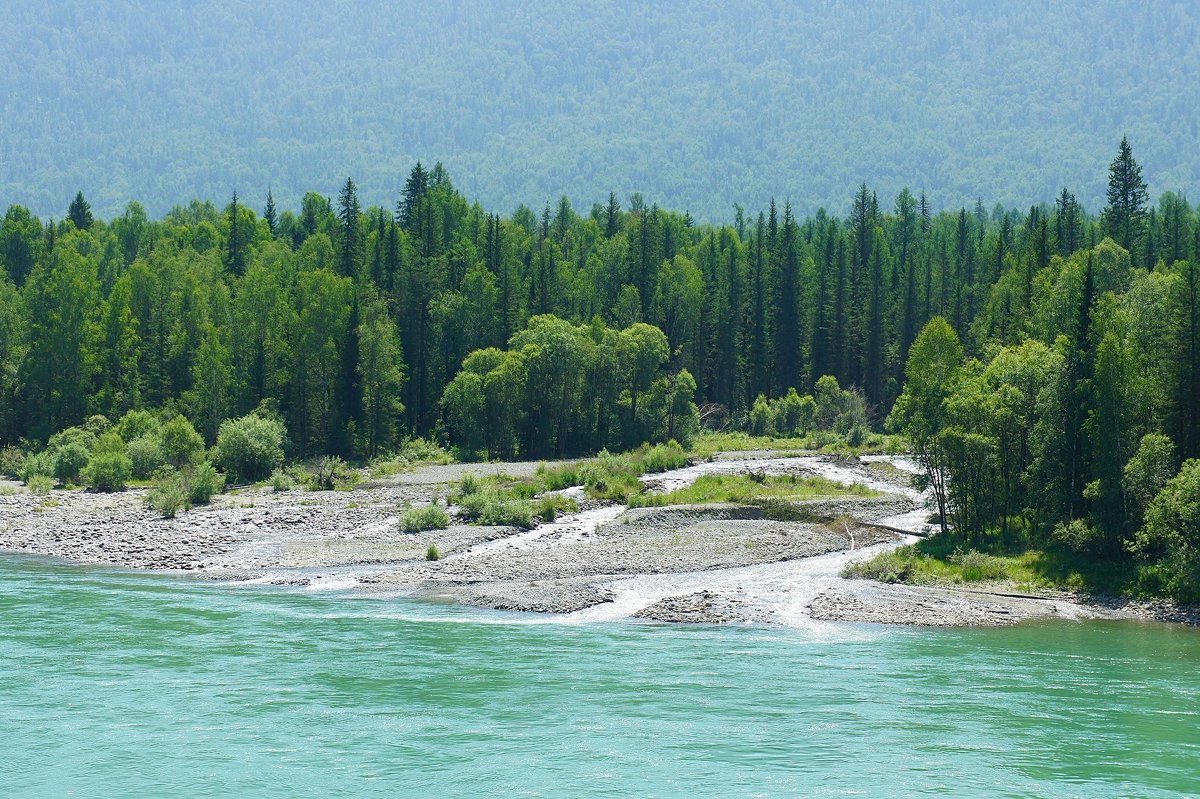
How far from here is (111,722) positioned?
93.3ft

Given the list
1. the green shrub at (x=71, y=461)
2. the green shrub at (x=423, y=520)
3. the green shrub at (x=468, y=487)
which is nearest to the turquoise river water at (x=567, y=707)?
the green shrub at (x=423, y=520)

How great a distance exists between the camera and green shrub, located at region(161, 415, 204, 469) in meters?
77.4

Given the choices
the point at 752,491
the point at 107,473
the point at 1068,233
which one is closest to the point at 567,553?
the point at 752,491

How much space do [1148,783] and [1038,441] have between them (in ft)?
80.1

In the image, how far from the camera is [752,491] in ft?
212

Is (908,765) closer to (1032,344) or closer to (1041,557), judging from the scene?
(1041,557)

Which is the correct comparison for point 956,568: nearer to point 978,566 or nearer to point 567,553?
point 978,566

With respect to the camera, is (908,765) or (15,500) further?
(15,500)

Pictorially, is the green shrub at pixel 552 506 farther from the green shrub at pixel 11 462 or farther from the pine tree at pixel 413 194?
the pine tree at pixel 413 194

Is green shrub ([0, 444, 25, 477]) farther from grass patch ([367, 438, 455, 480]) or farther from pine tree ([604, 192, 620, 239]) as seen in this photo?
pine tree ([604, 192, 620, 239])

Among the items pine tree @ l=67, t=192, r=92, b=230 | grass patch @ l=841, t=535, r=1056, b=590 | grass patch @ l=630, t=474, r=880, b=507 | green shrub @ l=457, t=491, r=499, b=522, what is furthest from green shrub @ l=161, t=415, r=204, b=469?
pine tree @ l=67, t=192, r=92, b=230

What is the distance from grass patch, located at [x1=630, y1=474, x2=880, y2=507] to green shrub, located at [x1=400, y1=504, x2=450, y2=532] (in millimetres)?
9909

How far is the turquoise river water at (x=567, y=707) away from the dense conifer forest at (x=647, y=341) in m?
10.8

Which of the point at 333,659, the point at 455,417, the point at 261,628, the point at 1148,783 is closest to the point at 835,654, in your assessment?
the point at 1148,783
